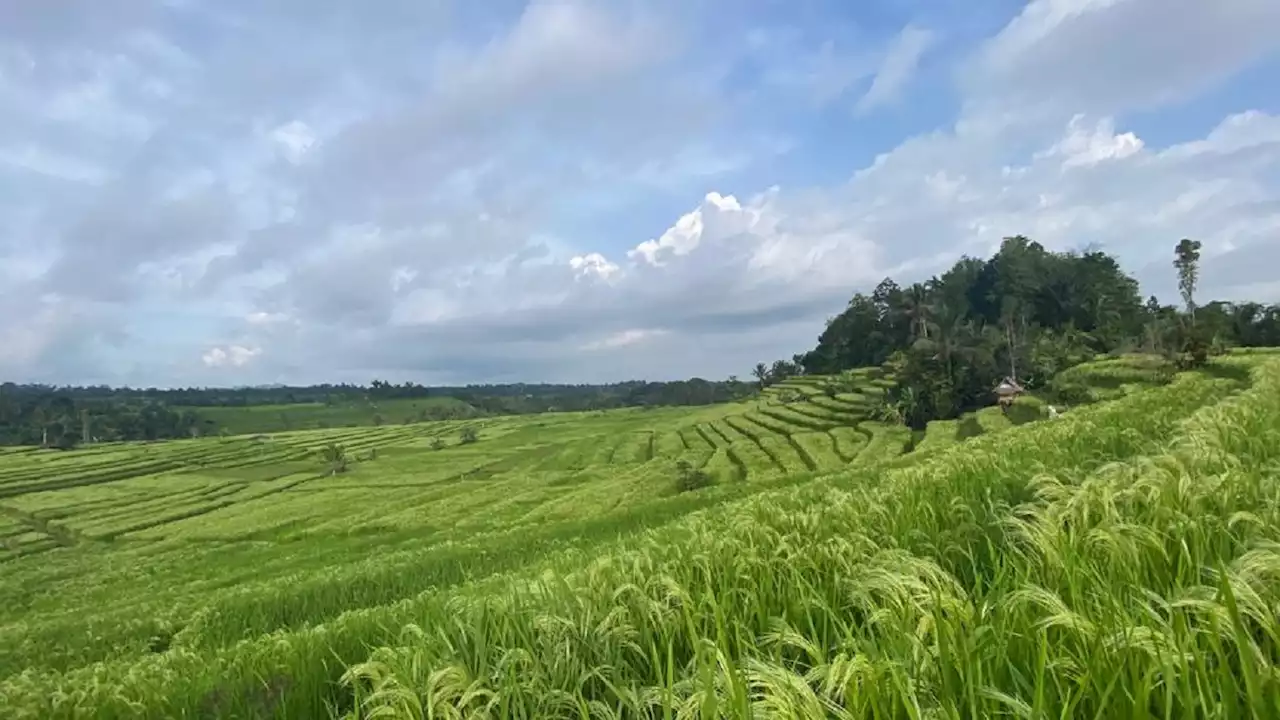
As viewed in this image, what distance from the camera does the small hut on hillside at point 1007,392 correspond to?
175 feet

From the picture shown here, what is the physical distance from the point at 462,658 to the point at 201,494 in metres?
84.2

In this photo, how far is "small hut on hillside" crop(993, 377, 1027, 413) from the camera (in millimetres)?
53194

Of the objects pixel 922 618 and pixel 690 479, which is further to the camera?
pixel 690 479

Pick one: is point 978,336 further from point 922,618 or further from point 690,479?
point 922,618

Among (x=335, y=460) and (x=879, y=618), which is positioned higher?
(x=879, y=618)

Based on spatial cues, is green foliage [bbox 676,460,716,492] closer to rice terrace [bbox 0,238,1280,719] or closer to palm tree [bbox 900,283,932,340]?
rice terrace [bbox 0,238,1280,719]

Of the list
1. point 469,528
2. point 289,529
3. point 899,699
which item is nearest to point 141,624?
point 469,528

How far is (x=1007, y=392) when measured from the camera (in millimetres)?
58094

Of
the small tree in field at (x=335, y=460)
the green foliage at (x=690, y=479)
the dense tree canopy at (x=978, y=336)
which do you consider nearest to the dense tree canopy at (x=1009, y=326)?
the dense tree canopy at (x=978, y=336)

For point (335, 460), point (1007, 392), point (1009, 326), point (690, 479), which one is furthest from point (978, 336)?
point (335, 460)

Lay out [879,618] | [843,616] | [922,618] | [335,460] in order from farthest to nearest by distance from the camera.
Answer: [335,460]
[843,616]
[879,618]
[922,618]

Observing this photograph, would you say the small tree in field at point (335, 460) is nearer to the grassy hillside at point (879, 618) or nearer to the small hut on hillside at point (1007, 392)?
the small hut on hillside at point (1007, 392)

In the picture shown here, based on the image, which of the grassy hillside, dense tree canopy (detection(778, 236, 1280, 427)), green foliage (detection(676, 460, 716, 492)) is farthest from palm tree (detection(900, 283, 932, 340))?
the grassy hillside

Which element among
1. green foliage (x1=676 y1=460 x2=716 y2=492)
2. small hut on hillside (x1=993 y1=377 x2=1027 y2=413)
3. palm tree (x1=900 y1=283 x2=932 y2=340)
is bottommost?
green foliage (x1=676 y1=460 x2=716 y2=492)
